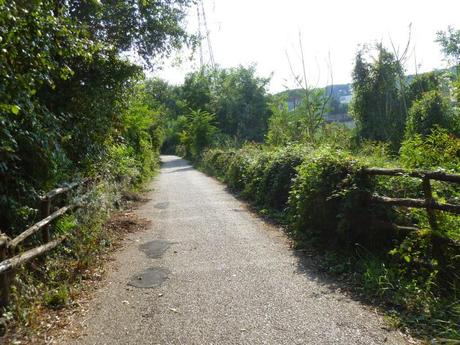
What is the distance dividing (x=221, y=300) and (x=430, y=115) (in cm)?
1379

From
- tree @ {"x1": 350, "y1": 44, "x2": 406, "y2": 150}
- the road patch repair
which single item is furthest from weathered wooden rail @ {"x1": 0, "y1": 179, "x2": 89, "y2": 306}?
tree @ {"x1": 350, "y1": 44, "x2": 406, "y2": 150}

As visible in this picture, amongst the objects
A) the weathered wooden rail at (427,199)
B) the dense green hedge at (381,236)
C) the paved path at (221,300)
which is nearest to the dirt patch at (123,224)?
the paved path at (221,300)

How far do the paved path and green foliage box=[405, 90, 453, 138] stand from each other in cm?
1053

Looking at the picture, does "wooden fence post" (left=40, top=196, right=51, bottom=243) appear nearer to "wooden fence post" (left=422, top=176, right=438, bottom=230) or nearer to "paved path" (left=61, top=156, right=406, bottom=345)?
"paved path" (left=61, top=156, right=406, bottom=345)

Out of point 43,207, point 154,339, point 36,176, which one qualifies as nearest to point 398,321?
point 154,339

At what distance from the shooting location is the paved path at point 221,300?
3746mm

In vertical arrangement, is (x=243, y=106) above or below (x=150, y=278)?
above

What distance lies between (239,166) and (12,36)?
11.7 meters

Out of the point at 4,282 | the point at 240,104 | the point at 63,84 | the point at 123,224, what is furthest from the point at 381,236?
the point at 240,104

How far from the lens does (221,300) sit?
4582 mm

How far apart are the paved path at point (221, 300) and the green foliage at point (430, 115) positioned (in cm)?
1053

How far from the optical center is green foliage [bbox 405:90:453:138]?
1484 cm

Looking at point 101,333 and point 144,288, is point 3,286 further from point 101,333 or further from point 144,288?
point 144,288

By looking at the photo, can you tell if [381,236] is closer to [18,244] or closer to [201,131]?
[18,244]
